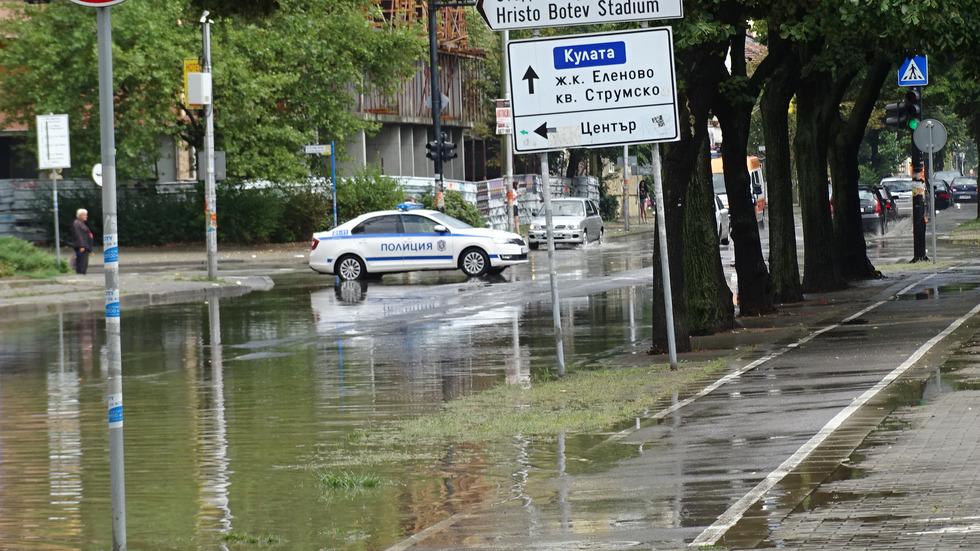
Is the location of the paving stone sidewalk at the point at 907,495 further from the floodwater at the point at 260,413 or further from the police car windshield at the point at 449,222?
the police car windshield at the point at 449,222

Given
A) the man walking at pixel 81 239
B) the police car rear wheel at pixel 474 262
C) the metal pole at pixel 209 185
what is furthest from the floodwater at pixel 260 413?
the man walking at pixel 81 239

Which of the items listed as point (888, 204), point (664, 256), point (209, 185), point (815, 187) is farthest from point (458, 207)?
point (664, 256)

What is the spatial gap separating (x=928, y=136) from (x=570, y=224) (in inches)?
820

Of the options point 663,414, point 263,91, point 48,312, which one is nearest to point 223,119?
point 263,91

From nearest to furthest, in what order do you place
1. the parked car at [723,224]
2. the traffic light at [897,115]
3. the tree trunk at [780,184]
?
the tree trunk at [780,184] < the traffic light at [897,115] < the parked car at [723,224]

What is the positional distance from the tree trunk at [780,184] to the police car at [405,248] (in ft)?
37.6

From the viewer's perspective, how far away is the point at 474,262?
1267 inches

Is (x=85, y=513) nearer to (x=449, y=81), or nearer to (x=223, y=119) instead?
(x=223, y=119)

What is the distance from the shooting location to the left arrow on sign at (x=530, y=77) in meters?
13.2

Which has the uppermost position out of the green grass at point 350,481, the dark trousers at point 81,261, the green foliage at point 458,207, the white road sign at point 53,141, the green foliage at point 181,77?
the green foliage at point 181,77

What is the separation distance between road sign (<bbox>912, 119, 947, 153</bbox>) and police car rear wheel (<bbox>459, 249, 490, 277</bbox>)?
971 centimetres

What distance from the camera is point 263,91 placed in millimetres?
43781

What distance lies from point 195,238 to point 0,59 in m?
8.50

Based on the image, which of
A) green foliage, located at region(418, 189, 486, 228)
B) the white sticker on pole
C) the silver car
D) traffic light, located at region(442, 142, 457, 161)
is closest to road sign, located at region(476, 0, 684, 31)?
the white sticker on pole
